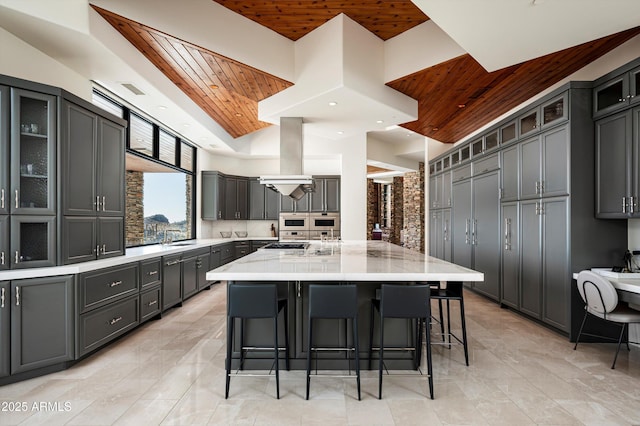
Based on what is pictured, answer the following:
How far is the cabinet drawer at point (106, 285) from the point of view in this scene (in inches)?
121

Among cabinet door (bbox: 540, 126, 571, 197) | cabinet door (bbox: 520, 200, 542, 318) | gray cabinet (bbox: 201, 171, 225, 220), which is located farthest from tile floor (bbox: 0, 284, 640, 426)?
gray cabinet (bbox: 201, 171, 225, 220)

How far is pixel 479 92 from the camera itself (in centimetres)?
477

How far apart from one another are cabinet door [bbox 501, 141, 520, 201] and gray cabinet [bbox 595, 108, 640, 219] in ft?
3.44

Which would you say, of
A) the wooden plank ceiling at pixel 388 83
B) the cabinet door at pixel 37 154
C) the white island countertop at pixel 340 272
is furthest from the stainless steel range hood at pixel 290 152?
the cabinet door at pixel 37 154

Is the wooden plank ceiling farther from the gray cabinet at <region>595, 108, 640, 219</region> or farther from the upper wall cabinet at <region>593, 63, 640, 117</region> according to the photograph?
the gray cabinet at <region>595, 108, 640, 219</region>

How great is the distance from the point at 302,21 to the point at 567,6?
2.49 metres

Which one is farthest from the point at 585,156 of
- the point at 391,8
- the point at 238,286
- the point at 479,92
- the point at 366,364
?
the point at 238,286

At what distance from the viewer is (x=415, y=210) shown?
11062mm

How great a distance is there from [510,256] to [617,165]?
1.78m

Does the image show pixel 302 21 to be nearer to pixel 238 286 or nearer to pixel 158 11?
pixel 158 11

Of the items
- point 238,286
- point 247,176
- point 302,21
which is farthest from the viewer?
point 247,176

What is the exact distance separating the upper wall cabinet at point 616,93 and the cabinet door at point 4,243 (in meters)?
5.45

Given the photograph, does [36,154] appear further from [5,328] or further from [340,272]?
[340,272]

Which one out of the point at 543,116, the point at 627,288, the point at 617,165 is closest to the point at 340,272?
the point at 627,288
